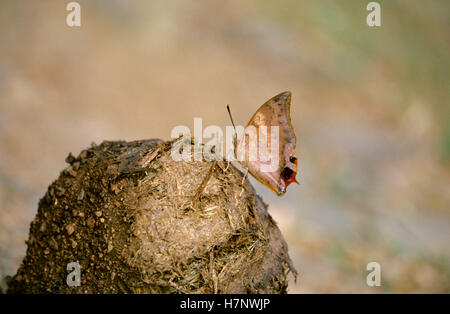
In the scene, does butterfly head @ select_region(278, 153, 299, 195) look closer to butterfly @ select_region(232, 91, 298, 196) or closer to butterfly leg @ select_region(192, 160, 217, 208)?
butterfly @ select_region(232, 91, 298, 196)

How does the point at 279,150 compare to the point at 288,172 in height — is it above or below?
above

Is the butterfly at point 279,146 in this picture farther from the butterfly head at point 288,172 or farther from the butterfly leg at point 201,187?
the butterfly leg at point 201,187

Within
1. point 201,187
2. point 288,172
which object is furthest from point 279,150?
point 201,187

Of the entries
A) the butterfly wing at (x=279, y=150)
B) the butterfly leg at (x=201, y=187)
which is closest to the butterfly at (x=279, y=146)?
the butterfly wing at (x=279, y=150)

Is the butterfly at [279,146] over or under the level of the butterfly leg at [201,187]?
over

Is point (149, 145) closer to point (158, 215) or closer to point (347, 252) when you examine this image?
point (158, 215)

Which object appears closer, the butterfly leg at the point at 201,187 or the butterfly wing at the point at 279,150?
the butterfly leg at the point at 201,187

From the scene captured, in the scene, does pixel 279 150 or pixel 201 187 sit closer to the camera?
pixel 201 187

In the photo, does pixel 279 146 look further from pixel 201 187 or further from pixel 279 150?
pixel 201 187
